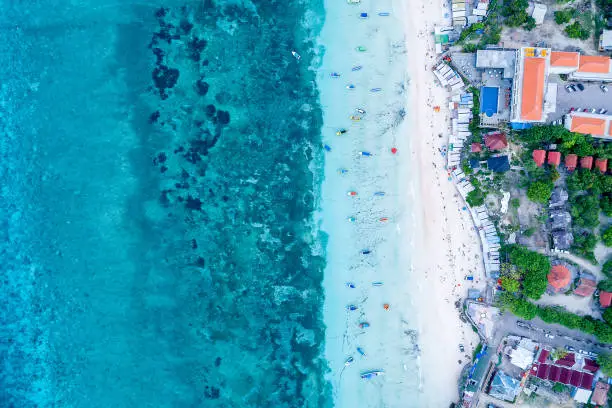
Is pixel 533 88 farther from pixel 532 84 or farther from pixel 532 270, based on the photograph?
pixel 532 270

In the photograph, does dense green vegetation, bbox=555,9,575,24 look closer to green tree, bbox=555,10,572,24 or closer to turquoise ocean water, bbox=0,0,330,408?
green tree, bbox=555,10,572,24

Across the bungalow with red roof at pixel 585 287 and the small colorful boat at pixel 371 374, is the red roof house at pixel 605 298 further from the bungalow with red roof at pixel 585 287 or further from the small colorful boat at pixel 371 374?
the small colorful boat at pixel 371 374

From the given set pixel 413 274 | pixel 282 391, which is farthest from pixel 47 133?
pixel 413 274

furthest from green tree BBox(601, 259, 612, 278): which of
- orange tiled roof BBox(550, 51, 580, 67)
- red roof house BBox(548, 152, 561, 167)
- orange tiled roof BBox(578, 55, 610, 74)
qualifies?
orange tiled roof BBox(550, 51, 580, 67)

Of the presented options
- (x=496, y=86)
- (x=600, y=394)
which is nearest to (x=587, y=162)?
(x=496, y=86)

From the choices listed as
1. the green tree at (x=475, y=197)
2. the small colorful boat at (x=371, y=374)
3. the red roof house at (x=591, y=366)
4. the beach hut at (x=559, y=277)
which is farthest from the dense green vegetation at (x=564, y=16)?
the small colorful boat at (x=371, y=374)

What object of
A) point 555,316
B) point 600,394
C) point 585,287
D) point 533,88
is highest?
point 533,88

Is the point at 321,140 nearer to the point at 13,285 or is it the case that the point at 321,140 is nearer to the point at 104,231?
the point at 104,231
